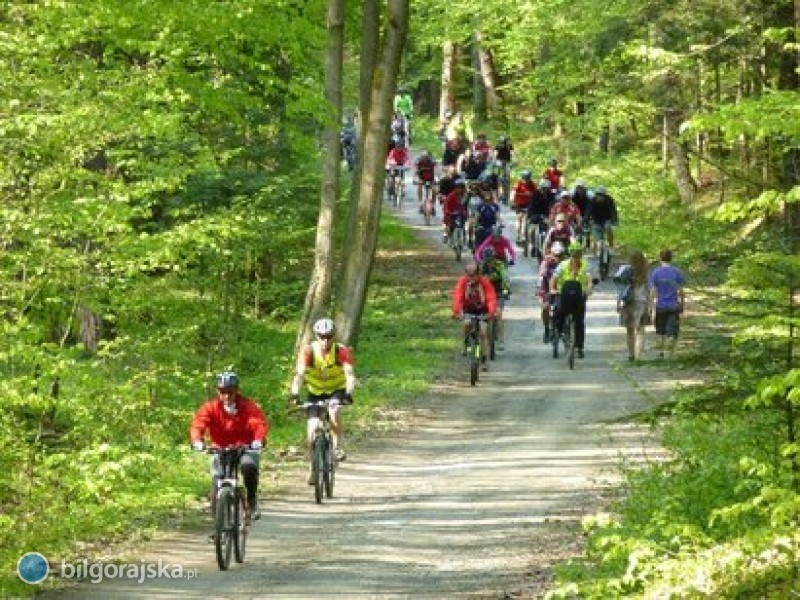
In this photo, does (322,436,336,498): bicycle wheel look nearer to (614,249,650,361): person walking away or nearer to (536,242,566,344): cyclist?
(614,249,650,361): person walking away

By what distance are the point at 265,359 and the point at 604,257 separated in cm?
996

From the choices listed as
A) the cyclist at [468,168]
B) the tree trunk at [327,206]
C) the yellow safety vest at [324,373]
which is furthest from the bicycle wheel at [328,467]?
the cyclist at [468,168]

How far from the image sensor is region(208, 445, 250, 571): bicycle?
13266 mm

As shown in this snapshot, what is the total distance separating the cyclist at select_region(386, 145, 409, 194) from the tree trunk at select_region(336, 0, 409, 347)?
1924 centimetres

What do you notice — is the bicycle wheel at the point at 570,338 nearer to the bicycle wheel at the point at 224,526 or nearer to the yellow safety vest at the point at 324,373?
the yellow safety vest at the point at 324,373

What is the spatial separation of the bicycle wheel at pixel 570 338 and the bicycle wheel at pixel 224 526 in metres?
13.3

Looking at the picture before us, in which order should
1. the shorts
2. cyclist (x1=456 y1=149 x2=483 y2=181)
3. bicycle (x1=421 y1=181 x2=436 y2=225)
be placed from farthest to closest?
bicycle (x1=421 y1=181 x2=436 y2=225) → cyclist (x1=456 y1=149 x2=483 y2=181) → the shorts

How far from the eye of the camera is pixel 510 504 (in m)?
16.5

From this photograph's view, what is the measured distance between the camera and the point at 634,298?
85.4 ft

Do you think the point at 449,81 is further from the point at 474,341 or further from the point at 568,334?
the point at 474,341

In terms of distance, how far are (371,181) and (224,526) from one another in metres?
12.4

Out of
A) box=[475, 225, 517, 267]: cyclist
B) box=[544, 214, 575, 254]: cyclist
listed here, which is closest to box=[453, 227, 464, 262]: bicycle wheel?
box=[544, 214, 575, 254]: cyclist

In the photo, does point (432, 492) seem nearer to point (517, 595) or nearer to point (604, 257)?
point (517, 595)

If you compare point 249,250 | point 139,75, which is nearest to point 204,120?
point 249,250
